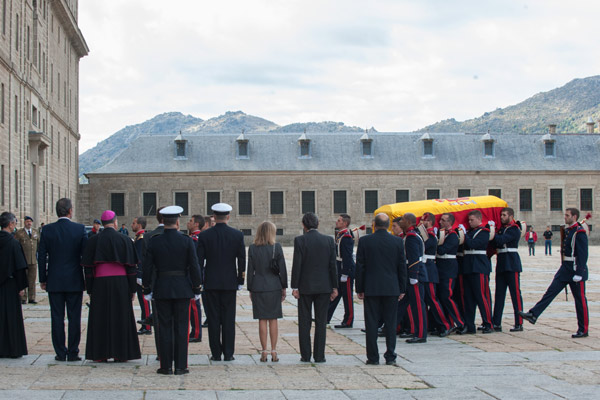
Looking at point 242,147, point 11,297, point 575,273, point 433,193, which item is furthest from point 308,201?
point 11,297

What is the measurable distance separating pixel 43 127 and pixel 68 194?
→ 10954 millimetres

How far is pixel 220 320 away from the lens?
27.9 ft

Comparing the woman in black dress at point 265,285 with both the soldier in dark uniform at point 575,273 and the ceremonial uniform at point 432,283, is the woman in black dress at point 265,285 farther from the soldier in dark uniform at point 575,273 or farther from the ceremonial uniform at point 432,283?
the soldier in dark uniform at point 575,273

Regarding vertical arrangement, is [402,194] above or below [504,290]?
above

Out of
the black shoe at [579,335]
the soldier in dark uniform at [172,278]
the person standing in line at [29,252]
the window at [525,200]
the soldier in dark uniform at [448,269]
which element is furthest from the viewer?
the window at [525,200]

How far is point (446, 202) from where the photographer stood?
2027 cm

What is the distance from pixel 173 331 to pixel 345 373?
5.99 ft

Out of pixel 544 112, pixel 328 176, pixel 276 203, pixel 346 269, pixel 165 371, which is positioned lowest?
pixel 165 371

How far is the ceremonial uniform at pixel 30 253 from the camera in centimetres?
1491

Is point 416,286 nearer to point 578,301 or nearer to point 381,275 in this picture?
point 381,275

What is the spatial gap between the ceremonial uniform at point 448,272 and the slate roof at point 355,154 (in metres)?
42.0

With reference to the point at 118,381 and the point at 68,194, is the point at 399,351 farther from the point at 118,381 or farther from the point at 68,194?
the point at 68,194

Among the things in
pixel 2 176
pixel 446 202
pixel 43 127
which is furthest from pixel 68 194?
pixel 446 202

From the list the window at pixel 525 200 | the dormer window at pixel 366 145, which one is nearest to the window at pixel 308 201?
the dormer window at pixel 366 145
